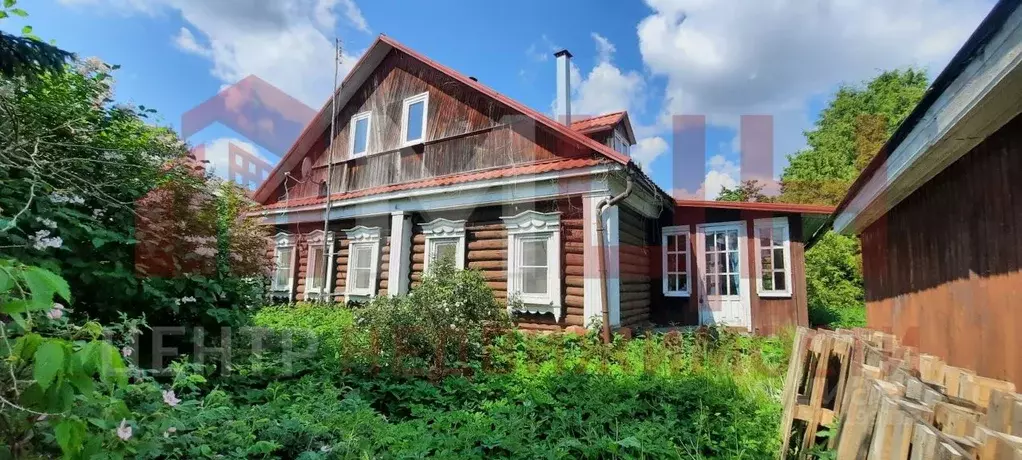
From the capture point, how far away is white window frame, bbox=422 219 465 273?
878 cm

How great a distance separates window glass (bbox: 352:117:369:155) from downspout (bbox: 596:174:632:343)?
6.57m

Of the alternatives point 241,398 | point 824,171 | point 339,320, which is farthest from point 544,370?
point 824,171

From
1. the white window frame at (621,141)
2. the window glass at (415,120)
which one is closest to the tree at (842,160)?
the white window frame at (621,141)

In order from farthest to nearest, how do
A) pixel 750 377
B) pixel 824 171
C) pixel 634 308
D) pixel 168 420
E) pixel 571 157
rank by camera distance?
1. pixel 824 171
2. pixel 634 308
3. pixel 571 157
4. pixel 750 377
5. pixel 168 420

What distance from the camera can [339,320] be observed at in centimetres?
898

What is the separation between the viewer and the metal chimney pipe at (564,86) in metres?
10.1

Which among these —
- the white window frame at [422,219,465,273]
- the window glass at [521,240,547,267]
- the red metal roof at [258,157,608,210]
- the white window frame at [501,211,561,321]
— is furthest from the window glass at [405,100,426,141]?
the window glass at [521,240,547,267]

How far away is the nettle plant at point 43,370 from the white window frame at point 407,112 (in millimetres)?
8390

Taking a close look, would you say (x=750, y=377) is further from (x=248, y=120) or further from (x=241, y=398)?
(x=248, y=120)

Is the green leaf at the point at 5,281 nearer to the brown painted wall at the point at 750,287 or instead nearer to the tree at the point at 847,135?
the brown painted wall at the point at 750,287

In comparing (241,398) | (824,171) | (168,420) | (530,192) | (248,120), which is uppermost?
(824,171)

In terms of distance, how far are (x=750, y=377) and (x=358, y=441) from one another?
426cm

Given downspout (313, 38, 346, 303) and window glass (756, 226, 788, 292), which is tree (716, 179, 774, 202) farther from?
downspout (313, 38, 346, 303)

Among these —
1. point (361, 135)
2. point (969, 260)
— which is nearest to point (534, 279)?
point (969, 260)
